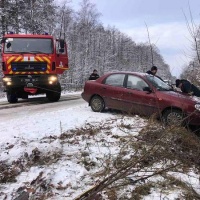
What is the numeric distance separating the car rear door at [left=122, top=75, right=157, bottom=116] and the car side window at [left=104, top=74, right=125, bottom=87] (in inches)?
7.9

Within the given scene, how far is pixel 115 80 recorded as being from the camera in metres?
10.7

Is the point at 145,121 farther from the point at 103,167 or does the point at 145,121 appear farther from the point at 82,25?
the point at 82,25

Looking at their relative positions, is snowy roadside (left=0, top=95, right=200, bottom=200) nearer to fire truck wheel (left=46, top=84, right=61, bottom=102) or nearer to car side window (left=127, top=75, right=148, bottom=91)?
car side window (left=127, top=75, right=148, bottom=91)

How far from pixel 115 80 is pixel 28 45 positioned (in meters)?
4.54

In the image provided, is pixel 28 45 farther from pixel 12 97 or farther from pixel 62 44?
pixel 12 97

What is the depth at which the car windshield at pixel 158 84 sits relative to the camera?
32.4ft

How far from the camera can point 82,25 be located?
5669 cm

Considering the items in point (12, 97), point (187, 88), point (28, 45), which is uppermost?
point (28, 45)

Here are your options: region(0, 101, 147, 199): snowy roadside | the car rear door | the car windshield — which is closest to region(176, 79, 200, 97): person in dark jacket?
the car windshield

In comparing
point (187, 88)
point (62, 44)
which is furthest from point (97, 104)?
point (62, 44)

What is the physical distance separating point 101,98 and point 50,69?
3614mm

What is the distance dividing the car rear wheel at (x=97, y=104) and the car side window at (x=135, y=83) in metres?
1.10

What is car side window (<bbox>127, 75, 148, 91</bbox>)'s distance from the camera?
995 centimetres

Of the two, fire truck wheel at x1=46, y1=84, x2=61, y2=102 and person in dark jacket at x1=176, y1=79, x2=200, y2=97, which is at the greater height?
person in dark jacket at x1=176, y1=79, x2=200, y2=97
